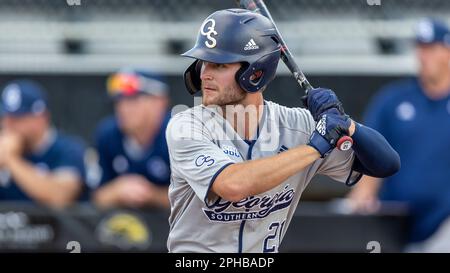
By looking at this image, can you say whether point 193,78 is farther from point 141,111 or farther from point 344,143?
point 141,111

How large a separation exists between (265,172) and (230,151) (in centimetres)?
34

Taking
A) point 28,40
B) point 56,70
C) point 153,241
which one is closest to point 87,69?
point 56,70

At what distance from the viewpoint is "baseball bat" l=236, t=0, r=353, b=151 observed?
12.6 feet

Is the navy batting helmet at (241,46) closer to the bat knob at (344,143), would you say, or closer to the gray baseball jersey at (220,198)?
the gray baseball jersey at (220,198)

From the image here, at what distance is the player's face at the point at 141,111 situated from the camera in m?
6.55

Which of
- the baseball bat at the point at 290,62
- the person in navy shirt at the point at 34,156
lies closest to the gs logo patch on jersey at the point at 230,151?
the baseball bat at the point at 290,62

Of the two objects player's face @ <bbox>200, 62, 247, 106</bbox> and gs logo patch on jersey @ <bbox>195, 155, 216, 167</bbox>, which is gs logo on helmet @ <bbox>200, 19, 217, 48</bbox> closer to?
player's face @ <bbox>200, 62, 247, 106</bbox>

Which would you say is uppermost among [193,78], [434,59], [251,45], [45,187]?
[251,45]

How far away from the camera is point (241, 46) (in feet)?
13.0

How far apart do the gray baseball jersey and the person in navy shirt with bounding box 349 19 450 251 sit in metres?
2.44

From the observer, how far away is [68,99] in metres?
6.88

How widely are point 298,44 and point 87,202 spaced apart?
6.36ft

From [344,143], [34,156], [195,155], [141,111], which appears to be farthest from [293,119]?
[34,156]

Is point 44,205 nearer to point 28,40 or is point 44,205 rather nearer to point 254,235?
point 28,40
